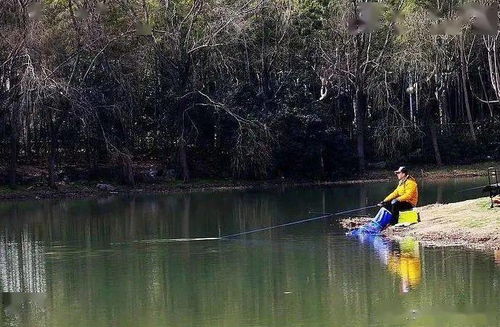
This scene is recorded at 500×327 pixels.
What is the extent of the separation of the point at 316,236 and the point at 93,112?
741 inches

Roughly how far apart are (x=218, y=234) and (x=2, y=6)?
59.0ft

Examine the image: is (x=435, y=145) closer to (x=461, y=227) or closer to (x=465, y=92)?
(x=465, y=92)

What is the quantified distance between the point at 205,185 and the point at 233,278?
83.7ft

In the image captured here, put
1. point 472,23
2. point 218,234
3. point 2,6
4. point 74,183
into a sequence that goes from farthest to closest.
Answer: point 472,23 < point 74,183 < point 2,6 < point 218,234

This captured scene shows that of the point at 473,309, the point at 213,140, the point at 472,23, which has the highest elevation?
the point at 472,23

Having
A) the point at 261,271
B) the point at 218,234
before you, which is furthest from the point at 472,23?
the point at 261,271

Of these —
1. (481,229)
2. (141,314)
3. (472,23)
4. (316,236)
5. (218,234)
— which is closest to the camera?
(141,314)

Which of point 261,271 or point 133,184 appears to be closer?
point 261,271

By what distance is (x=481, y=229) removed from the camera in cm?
1702

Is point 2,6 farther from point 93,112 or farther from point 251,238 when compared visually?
point 251,238

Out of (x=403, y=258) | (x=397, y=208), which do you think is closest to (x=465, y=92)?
(x=397, y=208)

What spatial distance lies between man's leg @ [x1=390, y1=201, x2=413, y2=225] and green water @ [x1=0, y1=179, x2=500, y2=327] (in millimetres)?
1481

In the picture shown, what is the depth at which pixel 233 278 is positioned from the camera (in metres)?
13.9

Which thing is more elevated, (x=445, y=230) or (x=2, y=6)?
(x=2, y=6)
